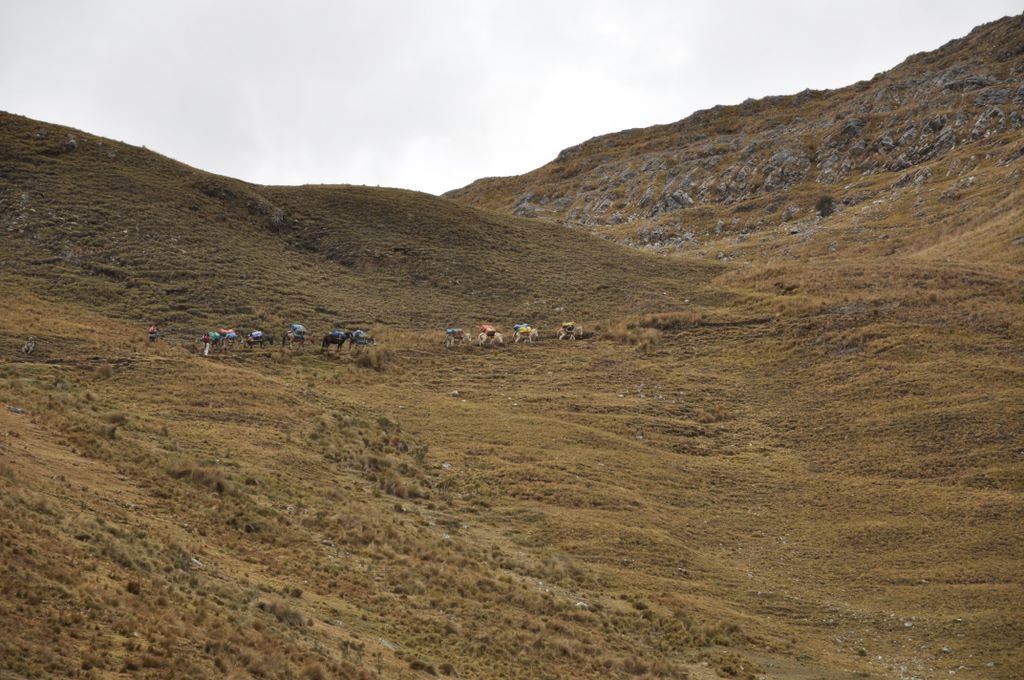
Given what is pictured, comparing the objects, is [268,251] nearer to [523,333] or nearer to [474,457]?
[523,333]

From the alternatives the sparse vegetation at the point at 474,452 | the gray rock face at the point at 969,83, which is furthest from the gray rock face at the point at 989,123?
the sparse vegetation at the point at 474,452

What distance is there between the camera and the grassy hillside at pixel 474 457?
69.4 feet

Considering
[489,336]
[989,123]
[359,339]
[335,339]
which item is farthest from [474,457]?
[989,123]

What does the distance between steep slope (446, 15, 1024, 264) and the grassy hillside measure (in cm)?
1523

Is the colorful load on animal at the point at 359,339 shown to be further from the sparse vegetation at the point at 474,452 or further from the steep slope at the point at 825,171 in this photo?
the steep slope at the point at 825,171

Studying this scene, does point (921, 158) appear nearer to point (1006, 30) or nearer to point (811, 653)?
point (1006, 30)

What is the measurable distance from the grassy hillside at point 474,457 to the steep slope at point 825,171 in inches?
600

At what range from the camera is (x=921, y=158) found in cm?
11612

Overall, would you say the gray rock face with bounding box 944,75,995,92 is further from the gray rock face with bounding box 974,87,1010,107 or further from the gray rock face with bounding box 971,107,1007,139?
the gray rock face with bounding box 971,107,1007,139

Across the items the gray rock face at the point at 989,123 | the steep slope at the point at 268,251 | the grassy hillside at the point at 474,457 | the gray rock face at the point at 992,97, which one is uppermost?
the gray rock face at the point at 992,97

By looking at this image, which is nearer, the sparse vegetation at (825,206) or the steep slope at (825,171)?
the steep slope at (825,171)

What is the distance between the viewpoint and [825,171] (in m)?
126

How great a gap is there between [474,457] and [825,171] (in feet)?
329

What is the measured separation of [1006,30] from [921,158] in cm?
4626
